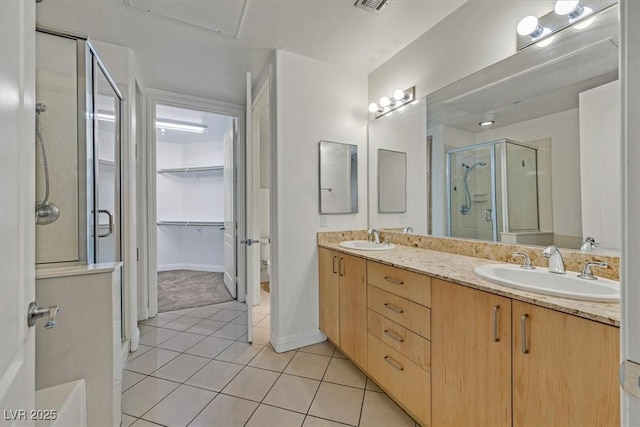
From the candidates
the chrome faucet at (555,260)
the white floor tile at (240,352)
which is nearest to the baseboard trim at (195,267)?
the white floor tile at (240,352)

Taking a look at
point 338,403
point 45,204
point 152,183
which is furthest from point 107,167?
point 338,403

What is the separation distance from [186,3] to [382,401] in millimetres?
2754

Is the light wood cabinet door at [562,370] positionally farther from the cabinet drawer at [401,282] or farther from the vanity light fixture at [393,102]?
the vanity light fixture at [393,102]

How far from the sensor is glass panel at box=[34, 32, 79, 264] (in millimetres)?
1396

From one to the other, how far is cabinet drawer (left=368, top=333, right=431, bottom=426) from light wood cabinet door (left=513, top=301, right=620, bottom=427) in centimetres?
44

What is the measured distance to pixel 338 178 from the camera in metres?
2.48

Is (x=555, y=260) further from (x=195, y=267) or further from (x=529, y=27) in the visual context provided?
(x=195, y=267)

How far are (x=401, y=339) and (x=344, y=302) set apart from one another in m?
0.61

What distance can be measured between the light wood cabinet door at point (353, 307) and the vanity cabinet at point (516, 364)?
0.59 m

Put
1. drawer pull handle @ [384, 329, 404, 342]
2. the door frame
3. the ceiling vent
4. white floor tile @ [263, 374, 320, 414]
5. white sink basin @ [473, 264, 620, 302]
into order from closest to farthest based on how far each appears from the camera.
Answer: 1. white sink basin @ [473, 264, 620, 302]
2. drawer pull handle @ [384, 329, 404, 342]
3. white floor tile @ [263, 374, 320, 414]
4. the ceiling vent
5. the door frame

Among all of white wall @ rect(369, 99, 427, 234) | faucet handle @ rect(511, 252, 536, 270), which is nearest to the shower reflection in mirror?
faucet handle @ rect(511, 252, 536, 270)

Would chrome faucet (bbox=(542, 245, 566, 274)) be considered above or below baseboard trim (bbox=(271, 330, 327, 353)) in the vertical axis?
above

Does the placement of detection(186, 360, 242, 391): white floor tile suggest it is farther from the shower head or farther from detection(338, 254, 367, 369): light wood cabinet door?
the shower head

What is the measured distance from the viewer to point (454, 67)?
1.89 meters
